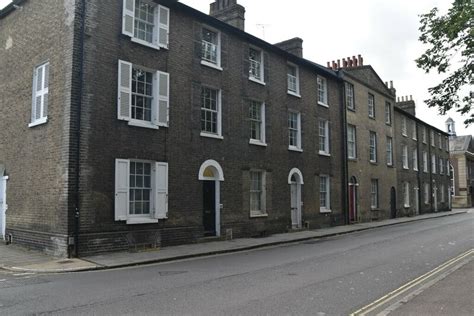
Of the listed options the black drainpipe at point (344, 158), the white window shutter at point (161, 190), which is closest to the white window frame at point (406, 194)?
the black drainpipe at point (344, 158)

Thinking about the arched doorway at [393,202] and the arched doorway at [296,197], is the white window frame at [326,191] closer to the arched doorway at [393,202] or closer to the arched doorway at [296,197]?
the arched doorway at [296,197]

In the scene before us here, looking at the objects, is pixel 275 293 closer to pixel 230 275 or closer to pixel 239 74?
pixel 230 275

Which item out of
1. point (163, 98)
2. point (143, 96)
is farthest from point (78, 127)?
point (163, 98)

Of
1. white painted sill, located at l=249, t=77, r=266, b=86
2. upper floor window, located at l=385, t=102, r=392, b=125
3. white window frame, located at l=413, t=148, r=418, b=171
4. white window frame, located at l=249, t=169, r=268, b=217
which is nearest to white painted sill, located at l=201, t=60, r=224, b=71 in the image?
white painted sill, located at l=249, t=77, r=266, b=86

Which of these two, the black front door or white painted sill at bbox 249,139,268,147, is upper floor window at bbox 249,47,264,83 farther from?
the black front door

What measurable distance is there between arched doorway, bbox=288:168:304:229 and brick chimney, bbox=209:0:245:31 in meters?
7.51

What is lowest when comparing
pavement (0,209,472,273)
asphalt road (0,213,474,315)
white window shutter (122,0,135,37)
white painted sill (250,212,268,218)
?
asphalt road (0,213,474,315)

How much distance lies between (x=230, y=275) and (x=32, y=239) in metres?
7.50

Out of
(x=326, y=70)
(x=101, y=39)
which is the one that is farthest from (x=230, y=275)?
(x=326, y=70)

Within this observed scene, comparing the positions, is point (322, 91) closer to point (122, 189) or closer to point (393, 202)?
point (393, 202)

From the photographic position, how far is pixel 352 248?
15922mm

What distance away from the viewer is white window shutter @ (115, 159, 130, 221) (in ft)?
47.1

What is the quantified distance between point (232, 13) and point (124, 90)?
29.2 ft

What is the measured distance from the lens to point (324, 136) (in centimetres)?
2630
